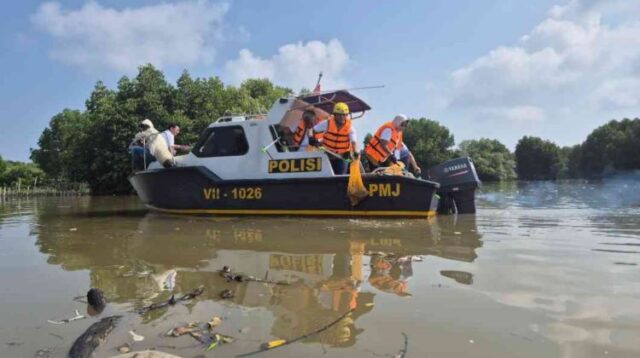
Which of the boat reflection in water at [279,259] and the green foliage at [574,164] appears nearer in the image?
the boat reflection in water at [279,259]

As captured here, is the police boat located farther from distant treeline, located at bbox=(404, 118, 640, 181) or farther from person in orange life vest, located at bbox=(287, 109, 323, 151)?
distant treeline, located at bbox=(404, 118, 640, 181)

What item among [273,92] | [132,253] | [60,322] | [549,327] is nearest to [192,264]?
[132,253]

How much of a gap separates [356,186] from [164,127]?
20.1 metres

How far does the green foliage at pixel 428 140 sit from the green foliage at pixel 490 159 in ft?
11.4

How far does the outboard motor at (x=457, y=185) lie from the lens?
9.58m

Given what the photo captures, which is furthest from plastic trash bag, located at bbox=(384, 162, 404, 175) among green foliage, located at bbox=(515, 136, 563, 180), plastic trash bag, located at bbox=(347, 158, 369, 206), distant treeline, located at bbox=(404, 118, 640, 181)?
green foliage, located at bbox=(515, 136, 563, 180)

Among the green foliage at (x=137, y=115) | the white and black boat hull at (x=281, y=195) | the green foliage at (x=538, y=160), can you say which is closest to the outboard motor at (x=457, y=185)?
the white and black boat hull at (x=281, y=195)

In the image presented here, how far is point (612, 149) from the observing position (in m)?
57.9

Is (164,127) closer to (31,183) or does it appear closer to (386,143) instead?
(386,143)

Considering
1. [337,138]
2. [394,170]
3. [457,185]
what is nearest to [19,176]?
[337,138]

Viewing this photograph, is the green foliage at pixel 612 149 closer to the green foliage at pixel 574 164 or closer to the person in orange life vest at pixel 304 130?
the green foliage at pixel 574 164

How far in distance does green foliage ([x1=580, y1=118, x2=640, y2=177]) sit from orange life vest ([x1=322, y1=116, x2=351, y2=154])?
5551cm

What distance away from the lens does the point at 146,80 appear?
27250mm

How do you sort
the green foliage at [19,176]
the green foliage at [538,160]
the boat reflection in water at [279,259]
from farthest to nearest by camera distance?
1. the green foliage at [538,160]
2. the green foliage at [19,176]
3. the boat reflection in water at [279,259]
